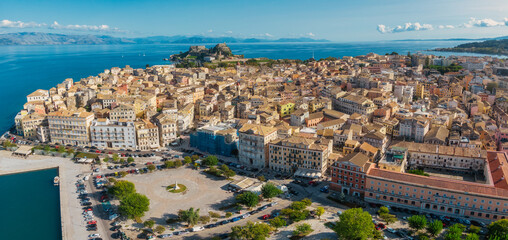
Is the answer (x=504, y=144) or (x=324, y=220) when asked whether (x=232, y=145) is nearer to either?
(x=324, y=220)

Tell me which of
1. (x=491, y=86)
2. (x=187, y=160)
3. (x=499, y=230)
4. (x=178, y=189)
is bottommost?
(x=178, y=189)

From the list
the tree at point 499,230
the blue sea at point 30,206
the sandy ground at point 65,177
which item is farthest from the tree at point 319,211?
the blue sea at point 30,206

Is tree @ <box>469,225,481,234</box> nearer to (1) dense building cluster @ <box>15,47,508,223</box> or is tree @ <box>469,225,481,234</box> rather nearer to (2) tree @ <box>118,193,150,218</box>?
(1) dense building cluster @ <box>15,47,508,223</box>

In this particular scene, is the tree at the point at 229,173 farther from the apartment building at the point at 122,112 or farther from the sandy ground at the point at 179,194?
the apartment building at the point at 122,112

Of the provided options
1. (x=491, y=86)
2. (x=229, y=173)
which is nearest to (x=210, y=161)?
(x=229, y=173)

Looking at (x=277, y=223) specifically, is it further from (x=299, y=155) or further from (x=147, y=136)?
(x=147, y=136)

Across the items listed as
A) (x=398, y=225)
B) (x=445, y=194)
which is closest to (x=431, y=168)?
(x=445, y=194)

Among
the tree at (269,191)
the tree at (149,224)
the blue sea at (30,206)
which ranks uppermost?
the tree at (269,191)
